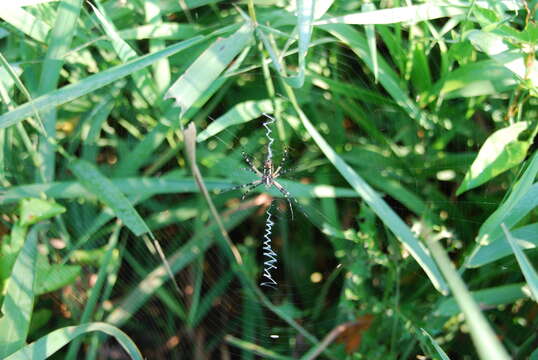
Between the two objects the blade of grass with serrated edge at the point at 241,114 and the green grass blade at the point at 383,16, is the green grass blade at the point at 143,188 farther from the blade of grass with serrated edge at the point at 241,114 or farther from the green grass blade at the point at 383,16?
→ the green grass blade at the point at 383,16

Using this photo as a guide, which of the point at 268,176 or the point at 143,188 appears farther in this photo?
the point at 268,176

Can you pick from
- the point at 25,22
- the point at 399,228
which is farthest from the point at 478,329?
the point at 25,22

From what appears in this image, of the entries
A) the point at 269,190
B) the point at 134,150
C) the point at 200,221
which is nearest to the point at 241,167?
the point at 269,190

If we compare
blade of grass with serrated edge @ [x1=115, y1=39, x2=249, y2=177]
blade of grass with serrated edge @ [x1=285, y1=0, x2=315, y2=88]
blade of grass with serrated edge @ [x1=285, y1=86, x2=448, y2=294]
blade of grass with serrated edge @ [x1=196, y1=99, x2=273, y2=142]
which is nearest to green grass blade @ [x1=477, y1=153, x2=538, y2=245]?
blade of grass with serrated edge @ [x1=285, y1=86, x2=448, y2=294]

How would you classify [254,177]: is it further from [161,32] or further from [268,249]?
[161,32]

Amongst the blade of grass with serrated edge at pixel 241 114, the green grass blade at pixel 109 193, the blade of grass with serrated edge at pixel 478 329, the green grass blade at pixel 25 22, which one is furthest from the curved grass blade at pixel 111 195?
the blade of grass with serrated edge at pixel 478 329

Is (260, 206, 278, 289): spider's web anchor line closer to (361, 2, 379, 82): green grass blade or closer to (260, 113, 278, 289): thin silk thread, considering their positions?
(260, 113, 278, 289): thin silk thread
